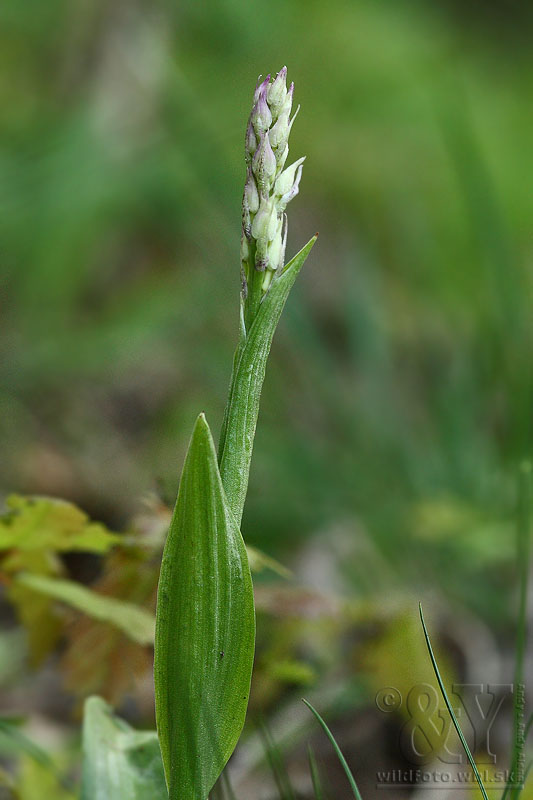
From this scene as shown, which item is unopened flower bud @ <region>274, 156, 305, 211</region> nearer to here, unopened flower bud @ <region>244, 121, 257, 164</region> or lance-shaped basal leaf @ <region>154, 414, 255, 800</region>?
unopened flower bud @ <region>244, 121, 257, 164</region>

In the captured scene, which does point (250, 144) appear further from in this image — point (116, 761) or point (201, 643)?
point (116, 761)

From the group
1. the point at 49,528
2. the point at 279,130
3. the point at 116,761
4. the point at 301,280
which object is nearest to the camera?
the point at 279,130

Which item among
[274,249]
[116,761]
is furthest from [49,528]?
[274,249]

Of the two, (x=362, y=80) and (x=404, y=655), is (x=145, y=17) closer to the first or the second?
(x=362, y=80)

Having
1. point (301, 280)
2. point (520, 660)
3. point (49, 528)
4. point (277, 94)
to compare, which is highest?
point (301, 280)

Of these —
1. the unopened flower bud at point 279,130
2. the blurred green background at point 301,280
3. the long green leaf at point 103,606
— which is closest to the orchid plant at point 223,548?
the unopened flower bud at point 279,130

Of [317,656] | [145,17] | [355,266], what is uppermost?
[145,17]

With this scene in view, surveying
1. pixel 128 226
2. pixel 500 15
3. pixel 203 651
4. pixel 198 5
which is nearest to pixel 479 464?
pixel 203 651
